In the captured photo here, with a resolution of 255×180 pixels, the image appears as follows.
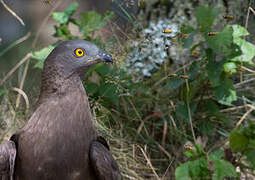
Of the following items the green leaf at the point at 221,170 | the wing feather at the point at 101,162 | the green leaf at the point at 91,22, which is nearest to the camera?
the green leaf at the point at 221,170

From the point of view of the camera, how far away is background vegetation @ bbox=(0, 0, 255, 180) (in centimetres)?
334

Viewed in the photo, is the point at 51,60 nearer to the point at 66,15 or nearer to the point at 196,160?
the point at 196,160

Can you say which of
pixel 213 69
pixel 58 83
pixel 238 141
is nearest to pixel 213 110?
pixel 213 69

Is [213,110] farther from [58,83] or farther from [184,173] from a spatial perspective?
[58,83]

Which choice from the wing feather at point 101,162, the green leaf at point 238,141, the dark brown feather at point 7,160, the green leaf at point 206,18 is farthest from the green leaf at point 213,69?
the dark brown feather at point 7,160

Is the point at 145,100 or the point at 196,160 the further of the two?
the point at 145,100

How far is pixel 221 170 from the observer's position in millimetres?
2432

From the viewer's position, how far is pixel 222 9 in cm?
398

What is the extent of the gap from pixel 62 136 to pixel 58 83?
0.31 metres

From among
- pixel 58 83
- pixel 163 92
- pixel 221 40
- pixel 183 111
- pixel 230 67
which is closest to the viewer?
pixel 58 83

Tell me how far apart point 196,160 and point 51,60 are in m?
1.01

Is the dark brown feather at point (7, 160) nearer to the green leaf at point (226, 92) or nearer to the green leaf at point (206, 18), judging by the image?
the green leaf at point (206, 18)

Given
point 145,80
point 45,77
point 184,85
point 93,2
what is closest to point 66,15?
point 145,80

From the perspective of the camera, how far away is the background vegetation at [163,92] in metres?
3.34
